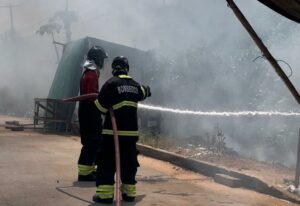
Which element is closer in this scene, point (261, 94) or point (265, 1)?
point (265, 1)

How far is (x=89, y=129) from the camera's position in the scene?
5.79 meters

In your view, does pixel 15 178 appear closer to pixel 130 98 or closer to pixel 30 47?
pixel 130 98

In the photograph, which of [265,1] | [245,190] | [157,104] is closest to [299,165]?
[245,190]

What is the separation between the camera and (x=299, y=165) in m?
5.58

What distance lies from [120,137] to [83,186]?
1121 millimetres

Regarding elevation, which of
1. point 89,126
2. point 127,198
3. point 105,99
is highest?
point 105,99

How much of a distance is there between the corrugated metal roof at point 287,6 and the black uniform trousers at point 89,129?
11.7 feet

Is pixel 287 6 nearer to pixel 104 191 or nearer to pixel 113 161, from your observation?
pixel 113 161

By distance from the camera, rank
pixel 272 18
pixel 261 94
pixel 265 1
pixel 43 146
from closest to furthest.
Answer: pixel 265 1 < pixel 43 146 < pixel 261 94 < pixel 272 18

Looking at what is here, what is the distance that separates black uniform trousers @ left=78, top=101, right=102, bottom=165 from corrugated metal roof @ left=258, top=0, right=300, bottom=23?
141 inches

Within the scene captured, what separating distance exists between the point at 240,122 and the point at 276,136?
1.38 meters

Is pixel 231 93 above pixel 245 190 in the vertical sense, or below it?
above

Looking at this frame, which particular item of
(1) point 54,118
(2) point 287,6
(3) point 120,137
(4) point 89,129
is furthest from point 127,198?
(1) point 54,118

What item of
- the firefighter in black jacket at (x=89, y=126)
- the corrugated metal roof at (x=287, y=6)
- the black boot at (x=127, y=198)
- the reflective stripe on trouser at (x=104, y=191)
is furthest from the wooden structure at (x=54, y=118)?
the corrugated metal roof at (x=287, y=6)
